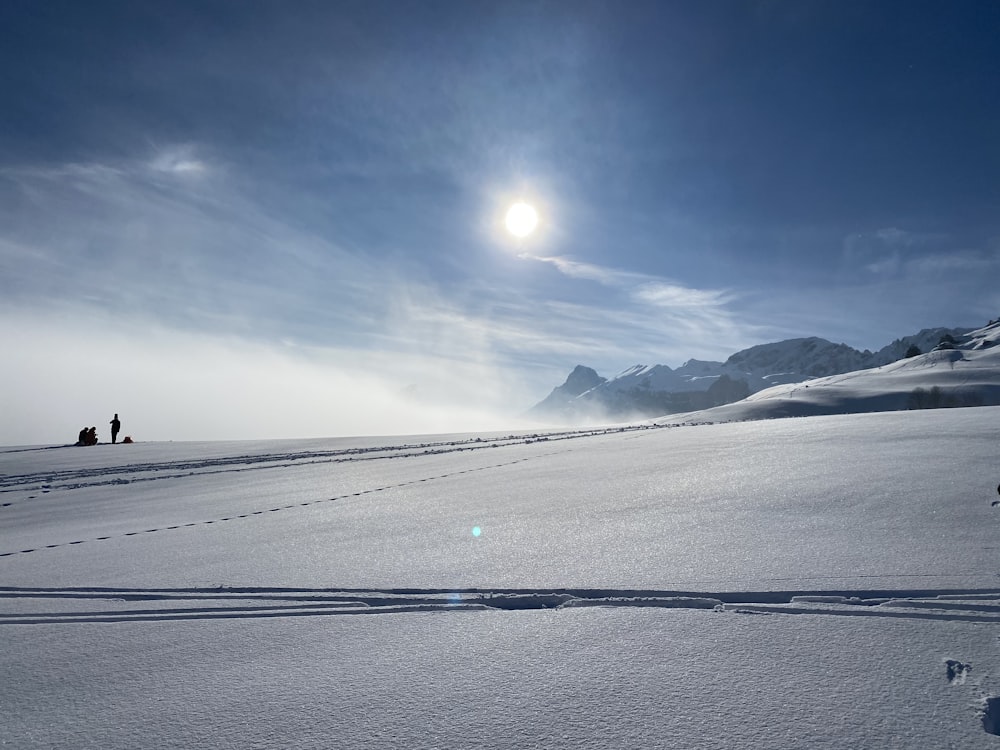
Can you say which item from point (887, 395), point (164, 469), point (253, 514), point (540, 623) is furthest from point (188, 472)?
point (887, 395)

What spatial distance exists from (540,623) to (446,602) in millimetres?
632

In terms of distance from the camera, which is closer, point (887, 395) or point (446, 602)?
point (446, 602)

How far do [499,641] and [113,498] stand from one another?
971 centimetres

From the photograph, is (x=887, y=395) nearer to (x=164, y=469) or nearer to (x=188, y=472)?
(x=188, y=472)

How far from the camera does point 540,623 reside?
2520 millimetres

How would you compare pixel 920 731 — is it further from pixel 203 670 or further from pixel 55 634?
pixel 55 634

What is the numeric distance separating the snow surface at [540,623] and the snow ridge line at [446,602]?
2 centimetres

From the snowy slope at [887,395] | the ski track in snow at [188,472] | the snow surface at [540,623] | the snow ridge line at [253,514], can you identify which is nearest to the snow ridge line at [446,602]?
the snow surface at [540,623]

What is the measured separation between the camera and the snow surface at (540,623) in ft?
5.57

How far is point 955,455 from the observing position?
628 centimetres

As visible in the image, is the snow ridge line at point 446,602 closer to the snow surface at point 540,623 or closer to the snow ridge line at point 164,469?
the snow surface at point 540,623

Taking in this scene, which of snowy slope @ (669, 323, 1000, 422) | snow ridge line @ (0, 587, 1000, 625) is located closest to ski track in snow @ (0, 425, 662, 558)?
snow ridge line @ (0, 587, 1000, 625)

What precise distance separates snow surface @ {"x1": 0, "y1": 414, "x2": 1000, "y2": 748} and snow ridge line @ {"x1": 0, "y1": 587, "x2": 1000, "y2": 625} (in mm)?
18

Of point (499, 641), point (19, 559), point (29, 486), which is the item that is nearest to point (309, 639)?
point (499, 641)
